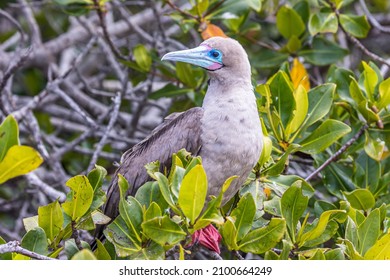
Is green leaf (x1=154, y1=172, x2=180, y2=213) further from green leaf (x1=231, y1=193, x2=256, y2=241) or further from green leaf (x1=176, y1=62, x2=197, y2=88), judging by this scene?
green leaf (x1=176, y1=62, x2=197, y2=88)

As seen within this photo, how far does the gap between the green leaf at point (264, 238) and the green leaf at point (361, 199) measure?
88cm

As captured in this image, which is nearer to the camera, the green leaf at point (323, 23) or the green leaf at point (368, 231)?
the green leaf at point (368, 231)

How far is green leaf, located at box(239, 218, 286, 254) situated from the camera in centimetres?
367

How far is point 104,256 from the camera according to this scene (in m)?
3.79

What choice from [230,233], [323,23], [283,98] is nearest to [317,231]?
[230,233]

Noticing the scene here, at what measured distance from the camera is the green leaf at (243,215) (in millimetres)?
3713

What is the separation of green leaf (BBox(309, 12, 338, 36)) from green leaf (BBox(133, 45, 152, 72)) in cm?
125

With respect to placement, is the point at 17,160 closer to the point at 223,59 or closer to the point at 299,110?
the point at 223,59

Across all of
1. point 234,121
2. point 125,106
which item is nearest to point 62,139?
point 125,106

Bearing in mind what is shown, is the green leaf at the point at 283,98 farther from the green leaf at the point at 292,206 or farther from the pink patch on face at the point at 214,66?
the green leaf at the point at 292,206

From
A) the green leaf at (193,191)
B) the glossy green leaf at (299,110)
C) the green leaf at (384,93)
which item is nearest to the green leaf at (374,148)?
the green leaf at (384,93)

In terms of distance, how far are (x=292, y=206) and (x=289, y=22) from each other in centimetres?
224

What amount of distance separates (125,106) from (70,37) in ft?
2.88
